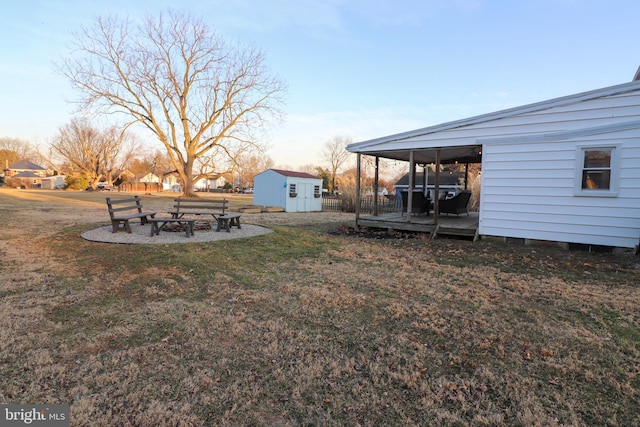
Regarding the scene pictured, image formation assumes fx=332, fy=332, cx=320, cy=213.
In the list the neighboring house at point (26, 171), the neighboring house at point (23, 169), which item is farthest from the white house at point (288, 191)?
the neighboring house at point (23, 169)

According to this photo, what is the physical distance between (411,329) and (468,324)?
24.2 inches

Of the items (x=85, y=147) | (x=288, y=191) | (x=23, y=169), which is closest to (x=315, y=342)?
(x=288, y=191)

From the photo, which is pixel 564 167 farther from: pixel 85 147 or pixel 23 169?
pixel 23 169

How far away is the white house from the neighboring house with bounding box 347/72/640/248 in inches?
555

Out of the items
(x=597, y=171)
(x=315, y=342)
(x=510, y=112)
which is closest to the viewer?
(x=315, y=342)

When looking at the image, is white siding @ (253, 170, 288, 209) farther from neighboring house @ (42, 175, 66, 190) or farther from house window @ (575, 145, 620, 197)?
neighboring house @ (42, 175, 66, 190)

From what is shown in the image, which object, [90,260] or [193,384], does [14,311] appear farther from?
[193,384]

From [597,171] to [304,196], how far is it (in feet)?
55.9

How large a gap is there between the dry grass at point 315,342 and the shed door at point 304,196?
16.5 m

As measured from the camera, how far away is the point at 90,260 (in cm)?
557

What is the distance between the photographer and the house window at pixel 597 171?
22.0 feet

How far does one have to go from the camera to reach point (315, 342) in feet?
9.89

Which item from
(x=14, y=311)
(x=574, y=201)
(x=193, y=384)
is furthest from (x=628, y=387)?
(x=574, y=201)

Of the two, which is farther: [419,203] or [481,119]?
[419,203]
